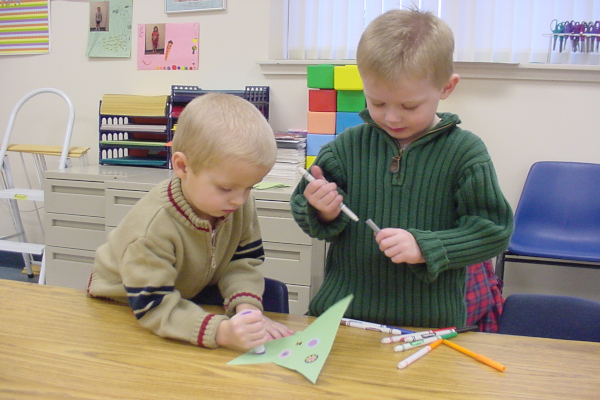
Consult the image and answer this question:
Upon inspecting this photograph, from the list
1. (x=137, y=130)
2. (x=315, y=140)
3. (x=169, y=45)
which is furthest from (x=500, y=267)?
(x=169, y=45)

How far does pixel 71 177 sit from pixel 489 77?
188cm

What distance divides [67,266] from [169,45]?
4.03ft

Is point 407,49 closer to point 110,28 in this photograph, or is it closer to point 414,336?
point 414,336

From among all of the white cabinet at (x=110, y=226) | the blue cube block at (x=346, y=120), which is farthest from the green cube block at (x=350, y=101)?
the white cabinet at (x=110, y=226)

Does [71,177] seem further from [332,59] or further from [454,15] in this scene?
[454,15]

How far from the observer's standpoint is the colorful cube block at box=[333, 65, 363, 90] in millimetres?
2088

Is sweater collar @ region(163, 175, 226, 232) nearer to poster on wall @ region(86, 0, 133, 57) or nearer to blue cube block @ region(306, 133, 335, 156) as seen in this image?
blue cube block @ region(306, 133, 335, 156)

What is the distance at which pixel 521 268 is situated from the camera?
2312 millimetres

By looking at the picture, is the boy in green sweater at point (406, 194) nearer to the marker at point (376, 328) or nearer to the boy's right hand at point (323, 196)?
the boy's right hand at point (323, 196)

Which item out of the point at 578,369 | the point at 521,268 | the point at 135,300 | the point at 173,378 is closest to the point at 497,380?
the point at 578,369

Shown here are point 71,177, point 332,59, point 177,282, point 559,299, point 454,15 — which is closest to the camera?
point 177,282

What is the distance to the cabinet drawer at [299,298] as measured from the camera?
6.06 ft

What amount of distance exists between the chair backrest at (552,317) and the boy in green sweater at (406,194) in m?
0.12

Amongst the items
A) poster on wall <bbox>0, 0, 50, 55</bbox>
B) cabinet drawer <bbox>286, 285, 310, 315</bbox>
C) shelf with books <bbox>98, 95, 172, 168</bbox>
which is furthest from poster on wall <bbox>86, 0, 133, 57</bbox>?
cabinet drawer <bbox>286, 285, 310, 315</bbox>
